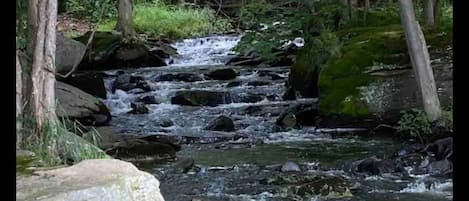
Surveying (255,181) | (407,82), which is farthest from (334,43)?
(255,181)

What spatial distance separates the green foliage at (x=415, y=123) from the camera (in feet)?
30.6

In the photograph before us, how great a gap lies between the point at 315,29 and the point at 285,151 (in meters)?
4.12

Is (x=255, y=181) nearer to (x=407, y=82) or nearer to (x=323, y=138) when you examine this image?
(x=323, y=138)

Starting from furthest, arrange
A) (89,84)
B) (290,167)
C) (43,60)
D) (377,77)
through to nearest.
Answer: (89,84)
(377,77)
(290,167)
(43,60)

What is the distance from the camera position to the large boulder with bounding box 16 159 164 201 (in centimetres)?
367

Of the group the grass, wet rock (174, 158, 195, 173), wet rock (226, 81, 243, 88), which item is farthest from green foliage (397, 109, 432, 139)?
the grass

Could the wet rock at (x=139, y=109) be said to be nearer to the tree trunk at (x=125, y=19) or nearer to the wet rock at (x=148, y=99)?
the wet rock at (x=148, y=99)

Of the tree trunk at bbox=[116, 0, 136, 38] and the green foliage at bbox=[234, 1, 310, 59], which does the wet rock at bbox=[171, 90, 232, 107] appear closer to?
the green foliage at bbox=[234, 1, 310, 59]

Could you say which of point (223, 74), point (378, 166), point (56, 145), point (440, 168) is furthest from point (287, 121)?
point (56, 145)

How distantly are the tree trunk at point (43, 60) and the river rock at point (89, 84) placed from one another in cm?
851

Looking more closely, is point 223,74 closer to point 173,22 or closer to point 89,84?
point 89,84

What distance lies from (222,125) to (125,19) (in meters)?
9.00

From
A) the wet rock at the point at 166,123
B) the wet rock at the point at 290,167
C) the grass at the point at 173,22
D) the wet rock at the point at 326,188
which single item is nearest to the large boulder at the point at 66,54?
the wet rock at the point at 166,123

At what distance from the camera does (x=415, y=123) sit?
9.53 metres
